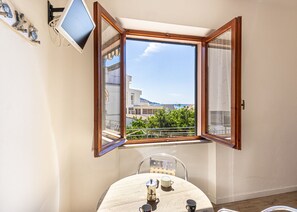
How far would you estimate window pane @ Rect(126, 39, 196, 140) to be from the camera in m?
2.29

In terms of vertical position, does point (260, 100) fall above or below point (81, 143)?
above

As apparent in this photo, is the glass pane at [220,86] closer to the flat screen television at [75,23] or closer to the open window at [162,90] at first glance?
the open window at [162,90]

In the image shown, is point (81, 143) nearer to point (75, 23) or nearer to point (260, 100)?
point (75, 23)

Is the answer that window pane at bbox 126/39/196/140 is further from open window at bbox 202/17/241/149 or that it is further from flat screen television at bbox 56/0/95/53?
flat screen television at bbox 56/0/95/53

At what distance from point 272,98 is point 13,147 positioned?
283 centimetres

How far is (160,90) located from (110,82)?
75cm

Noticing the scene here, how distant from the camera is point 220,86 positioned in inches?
85.4

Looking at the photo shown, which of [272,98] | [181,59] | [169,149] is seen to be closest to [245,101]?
[272,98]

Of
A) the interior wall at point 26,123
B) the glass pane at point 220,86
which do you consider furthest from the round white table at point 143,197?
the glass pane at point 220,86

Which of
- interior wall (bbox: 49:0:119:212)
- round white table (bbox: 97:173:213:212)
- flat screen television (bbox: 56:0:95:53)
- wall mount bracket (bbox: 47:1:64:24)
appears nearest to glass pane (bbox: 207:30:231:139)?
round white table (bbox: 97:173:213:212)

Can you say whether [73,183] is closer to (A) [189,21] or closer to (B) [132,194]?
(B) [132,194]

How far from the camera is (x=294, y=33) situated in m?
2.48

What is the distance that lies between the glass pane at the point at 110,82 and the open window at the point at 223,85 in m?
1.16

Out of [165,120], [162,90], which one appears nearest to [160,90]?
[162,90]
